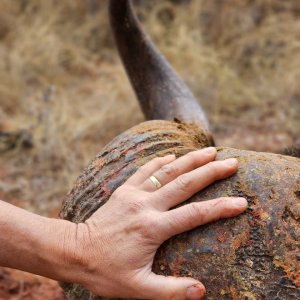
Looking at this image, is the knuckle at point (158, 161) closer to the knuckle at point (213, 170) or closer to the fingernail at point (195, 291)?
the knuckle at point (213, 170)

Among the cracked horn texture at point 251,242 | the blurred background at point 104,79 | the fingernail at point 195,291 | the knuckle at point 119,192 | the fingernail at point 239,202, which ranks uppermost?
the knuckle at point 119,192

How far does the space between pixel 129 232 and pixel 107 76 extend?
5944 millimetres

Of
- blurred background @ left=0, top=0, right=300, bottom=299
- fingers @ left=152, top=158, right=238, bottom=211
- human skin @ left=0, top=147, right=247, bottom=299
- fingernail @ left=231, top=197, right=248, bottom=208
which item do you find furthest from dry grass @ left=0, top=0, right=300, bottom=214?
fingernail @ left=231, top=197, right=248, bottom=208

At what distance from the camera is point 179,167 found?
6.29 feet

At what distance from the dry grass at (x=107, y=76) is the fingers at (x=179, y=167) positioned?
2.98 meters

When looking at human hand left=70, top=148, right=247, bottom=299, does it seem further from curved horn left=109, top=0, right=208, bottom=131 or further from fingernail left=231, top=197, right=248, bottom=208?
curved horn left=109, top=0, right=208, bottom=131

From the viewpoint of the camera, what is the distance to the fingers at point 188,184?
184cm

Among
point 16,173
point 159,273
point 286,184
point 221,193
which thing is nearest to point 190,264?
point 159,273

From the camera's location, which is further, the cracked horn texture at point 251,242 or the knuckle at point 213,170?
the knuckle at point 213,170

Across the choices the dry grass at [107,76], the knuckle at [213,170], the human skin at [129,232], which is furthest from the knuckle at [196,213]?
the dry grass at [107,76]

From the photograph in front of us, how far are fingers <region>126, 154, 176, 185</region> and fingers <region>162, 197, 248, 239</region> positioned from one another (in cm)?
19

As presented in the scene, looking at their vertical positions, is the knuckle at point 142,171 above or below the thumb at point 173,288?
above

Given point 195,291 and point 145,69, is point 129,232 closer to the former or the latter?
point 195,291

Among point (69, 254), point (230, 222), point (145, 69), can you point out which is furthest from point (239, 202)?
point (145, 69)
